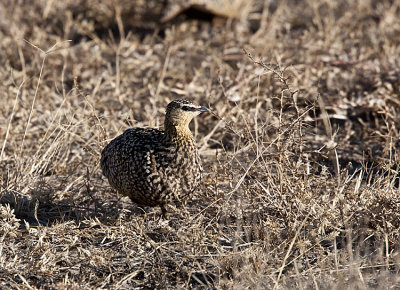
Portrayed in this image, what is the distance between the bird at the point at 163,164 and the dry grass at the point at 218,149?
26 centimetres

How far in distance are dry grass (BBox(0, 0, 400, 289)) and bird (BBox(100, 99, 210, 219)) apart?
26 cm

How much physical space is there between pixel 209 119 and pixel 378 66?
7.14 feet

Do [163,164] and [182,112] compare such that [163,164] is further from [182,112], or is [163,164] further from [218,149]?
[218,149]

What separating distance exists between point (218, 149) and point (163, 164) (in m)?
1.75

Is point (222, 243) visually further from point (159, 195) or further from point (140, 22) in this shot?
point (140, 22)

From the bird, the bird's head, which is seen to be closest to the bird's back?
the bird

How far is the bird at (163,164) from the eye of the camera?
5016 mm

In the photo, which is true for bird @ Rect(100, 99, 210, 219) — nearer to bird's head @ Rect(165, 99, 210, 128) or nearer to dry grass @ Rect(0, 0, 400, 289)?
bird's head @ Rect(165, 99, 210, 128)

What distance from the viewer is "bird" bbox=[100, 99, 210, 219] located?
16.5 ft

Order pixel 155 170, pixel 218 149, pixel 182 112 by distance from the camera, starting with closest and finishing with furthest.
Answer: pixel 155 170 → pixel 182 112 → pixel 218 149

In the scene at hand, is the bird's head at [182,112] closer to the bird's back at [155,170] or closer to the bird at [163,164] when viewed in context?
the bird at [163,164]

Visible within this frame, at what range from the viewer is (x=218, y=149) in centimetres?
673

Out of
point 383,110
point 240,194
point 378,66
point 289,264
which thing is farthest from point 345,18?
point 289,264

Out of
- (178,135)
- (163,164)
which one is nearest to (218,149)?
(178,135)
